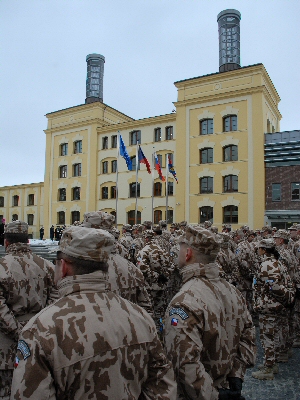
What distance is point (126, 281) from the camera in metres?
4.44

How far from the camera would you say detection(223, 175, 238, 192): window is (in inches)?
1212

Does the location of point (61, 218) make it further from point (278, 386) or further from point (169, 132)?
point (278, 386)

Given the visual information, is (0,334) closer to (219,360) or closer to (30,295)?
(30,295)

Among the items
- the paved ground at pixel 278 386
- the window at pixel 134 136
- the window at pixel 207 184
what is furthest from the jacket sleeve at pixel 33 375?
the window at pixel 134 136

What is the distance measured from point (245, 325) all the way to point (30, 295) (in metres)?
2.31

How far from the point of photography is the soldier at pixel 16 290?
3.86 meters

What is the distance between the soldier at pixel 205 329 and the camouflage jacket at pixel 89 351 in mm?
390

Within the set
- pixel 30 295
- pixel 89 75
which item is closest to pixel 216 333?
pixel 30 295

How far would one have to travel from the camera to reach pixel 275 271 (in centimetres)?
616

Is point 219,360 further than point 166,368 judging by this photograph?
Yes

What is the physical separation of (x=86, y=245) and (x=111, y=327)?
1.53 feet

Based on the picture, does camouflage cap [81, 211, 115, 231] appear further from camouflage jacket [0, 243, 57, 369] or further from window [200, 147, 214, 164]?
window [200, 147, 214, 164]

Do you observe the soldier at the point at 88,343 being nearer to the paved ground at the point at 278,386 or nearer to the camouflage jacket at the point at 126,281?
the camouflage jacket at the point at 126,281

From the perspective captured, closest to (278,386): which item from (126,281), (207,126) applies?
(126,281)
